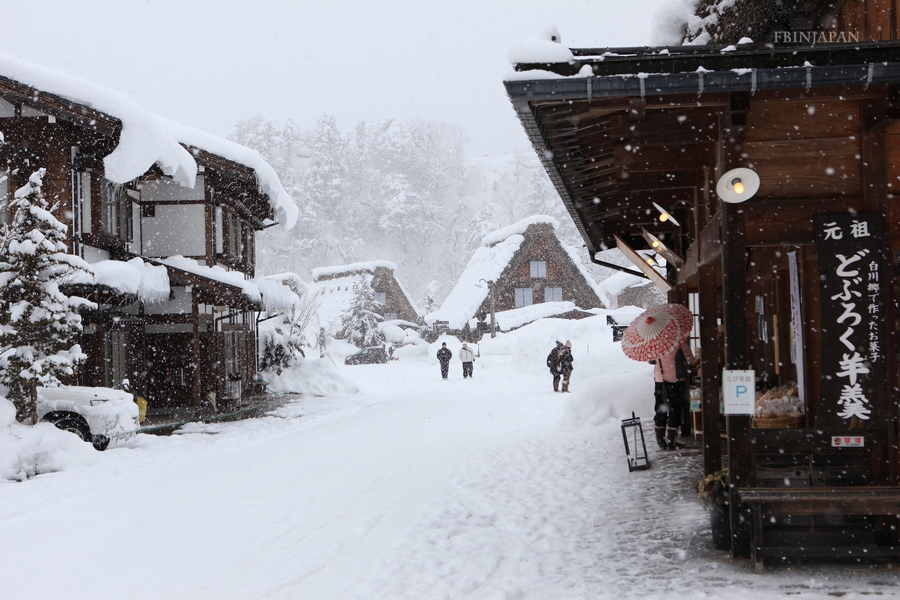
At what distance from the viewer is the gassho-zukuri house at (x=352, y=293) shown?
5106 cm

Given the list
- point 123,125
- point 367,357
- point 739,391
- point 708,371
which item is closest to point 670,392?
point 708,371

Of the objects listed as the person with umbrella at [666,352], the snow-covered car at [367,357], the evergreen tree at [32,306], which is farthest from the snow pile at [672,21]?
the snow-covered car at [367,357]

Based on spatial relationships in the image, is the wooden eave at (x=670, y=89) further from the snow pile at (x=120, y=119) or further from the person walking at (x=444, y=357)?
the person walking at (x=444, y=357)

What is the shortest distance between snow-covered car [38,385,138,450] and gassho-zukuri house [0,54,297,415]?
2.37 metres

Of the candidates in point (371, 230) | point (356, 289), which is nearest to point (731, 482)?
point (356, 289)

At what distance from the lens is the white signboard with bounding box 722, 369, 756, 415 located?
18.7 ft

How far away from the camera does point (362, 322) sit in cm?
4803

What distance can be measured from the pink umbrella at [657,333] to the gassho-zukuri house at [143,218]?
9.96m

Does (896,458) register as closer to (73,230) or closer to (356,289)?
(73,230)

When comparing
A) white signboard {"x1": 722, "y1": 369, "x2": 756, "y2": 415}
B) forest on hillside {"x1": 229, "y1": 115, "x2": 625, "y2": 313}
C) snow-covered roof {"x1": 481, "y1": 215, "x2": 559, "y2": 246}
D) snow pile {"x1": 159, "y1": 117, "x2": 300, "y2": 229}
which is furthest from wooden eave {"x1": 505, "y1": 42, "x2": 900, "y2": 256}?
forest on hillside {"x1": 229, "y1": 115, "x2": 625, "y2": 313}

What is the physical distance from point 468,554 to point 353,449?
634 cm

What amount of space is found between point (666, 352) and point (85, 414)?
30.9 ft

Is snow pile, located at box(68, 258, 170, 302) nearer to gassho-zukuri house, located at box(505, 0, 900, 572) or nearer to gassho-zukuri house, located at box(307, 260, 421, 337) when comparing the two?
gassho-zukuri house, located at box(505, 0, 900, 572)

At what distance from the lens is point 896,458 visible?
19.4 feet
